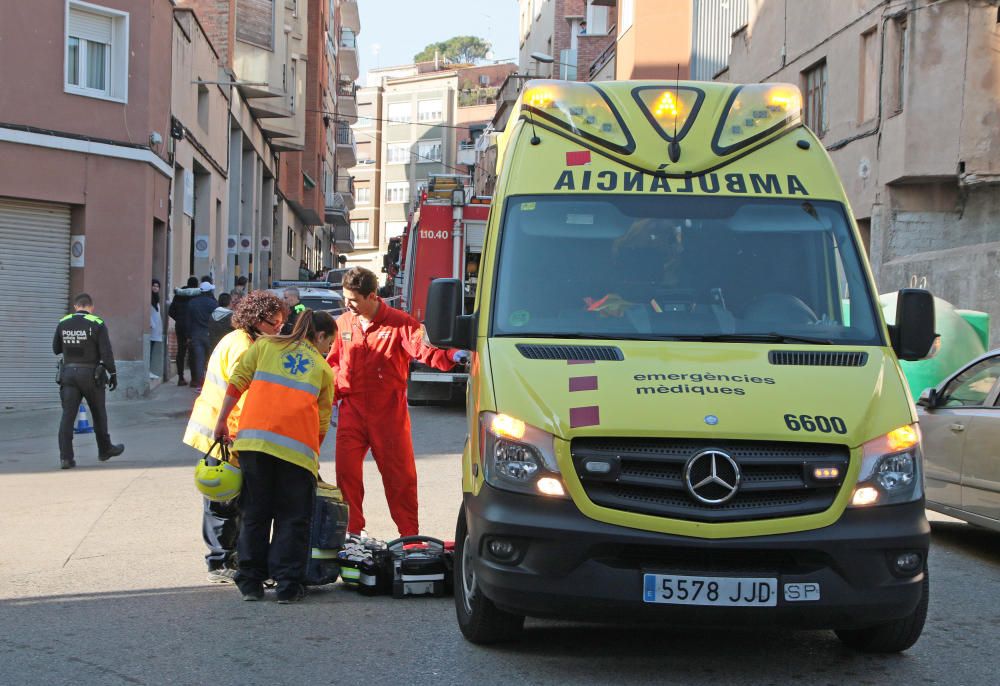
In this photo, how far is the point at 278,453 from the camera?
715 centimetres

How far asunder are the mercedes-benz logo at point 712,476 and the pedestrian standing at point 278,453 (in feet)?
8.40

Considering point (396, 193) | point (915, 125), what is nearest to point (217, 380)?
point (915, 125)

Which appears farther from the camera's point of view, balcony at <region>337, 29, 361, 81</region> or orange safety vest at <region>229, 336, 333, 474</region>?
balcony at <region>337, 29, 361, 81</region>

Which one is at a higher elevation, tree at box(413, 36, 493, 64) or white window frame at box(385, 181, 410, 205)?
tree at box(413, 36, 493, 64)

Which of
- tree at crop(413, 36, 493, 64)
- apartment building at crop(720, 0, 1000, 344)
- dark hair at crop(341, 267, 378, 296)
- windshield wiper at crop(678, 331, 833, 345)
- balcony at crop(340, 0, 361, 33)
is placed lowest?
windshield wiper at crop(678, 331, 833, 345)

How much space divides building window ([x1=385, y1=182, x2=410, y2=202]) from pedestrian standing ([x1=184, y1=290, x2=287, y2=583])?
9641cm

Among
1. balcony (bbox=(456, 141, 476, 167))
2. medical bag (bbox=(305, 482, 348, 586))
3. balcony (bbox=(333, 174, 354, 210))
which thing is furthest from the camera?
balcony (bbox=(456, 141, 476, 167))

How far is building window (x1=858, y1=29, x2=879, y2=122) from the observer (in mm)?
22109

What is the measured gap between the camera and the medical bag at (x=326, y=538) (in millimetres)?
7656

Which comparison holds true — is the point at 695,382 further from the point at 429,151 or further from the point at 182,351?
the point at 429,151

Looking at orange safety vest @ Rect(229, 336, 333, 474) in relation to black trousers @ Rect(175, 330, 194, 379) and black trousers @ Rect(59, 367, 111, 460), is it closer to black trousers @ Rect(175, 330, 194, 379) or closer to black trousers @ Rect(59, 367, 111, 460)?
black trousers @ Rect(59, 367, 111, 460)

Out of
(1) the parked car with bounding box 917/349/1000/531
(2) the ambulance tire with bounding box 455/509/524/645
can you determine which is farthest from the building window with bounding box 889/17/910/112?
(2) the ambulance tire with bounding box 455/509/524/645

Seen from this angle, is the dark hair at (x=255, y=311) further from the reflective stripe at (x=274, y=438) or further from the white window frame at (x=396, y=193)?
the white window frame at (x=396, y=193)

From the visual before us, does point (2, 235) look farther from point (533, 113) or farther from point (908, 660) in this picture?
point (908, 660)
